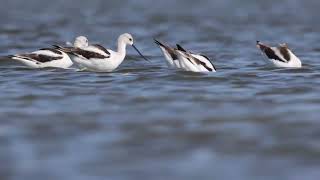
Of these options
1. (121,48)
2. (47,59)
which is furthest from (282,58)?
(47,59)

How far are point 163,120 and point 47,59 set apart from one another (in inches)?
262

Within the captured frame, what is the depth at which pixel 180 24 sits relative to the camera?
3130cm

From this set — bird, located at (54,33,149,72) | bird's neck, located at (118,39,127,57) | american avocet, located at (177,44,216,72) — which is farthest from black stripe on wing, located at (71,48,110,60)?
american avocet, located at (177,44,216,72)

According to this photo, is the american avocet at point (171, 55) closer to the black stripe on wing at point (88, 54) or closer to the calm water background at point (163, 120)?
the calm water background at point (163, 120)

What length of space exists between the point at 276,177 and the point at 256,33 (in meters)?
19.9

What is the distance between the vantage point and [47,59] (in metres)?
17.8

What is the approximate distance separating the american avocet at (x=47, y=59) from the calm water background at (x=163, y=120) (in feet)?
1.10

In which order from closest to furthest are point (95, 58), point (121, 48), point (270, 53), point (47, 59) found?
point (95, 58) < point (47, 59) < point (121, 48) < point (270, 53)

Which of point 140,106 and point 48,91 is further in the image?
point 48,91

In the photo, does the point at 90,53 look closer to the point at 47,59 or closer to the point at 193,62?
the point at 47,59

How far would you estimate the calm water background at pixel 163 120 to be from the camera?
8.92 metres

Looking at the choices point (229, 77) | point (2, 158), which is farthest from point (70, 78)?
point (2, 158)

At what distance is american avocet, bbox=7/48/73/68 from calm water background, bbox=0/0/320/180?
34 centimetres

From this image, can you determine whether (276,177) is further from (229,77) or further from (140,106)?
(229,77)
